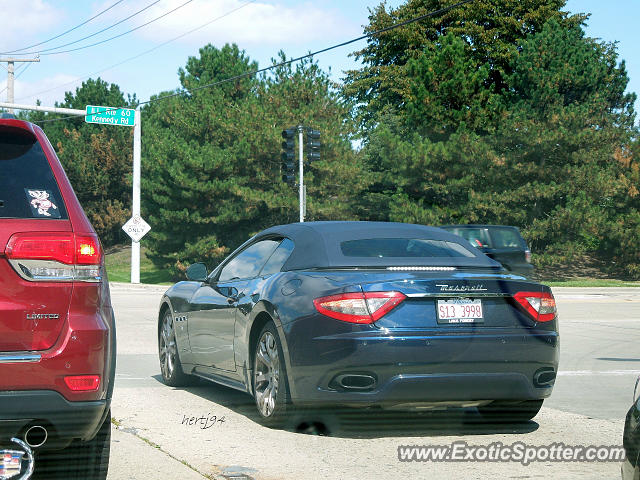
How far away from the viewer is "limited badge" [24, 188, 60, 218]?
4.33 m

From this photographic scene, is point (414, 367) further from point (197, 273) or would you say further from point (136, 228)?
point (136, 228)

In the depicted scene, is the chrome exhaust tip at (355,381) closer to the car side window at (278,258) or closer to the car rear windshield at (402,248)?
the car rear windshield at (402,248)

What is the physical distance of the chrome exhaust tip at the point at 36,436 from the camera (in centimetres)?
416

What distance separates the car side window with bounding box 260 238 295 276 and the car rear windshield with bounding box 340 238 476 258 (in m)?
0.47

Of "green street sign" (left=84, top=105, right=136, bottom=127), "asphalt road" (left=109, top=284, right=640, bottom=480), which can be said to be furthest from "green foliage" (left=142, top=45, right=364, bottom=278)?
"asphalt road" (left=109, top=284, right=640, bottom=480)

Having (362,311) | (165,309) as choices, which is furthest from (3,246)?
(165,309)

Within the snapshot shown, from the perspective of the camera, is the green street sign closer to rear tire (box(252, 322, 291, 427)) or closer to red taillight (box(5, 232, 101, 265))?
rear tire (box(252, 322, 291, 427))

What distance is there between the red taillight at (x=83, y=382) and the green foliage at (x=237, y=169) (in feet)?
135

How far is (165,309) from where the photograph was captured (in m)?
9.47

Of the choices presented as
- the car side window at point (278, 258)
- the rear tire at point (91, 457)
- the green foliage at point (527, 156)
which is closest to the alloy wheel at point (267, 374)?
the car side window at point (278, 258)

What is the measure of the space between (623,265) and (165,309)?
36.6 meters

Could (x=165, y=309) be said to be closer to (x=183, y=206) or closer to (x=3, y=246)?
(x=3, y=246)

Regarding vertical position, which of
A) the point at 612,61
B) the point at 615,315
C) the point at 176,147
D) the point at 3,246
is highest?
the point at 612,61

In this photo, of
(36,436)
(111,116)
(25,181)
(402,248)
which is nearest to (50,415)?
(36,436)
